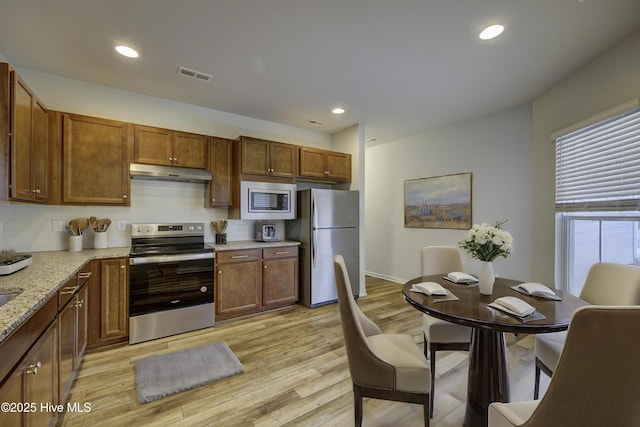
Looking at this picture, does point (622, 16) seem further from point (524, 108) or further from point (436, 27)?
point (524, 108)

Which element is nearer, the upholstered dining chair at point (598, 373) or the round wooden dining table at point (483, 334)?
the upholstered dining chair at point (598, 373)

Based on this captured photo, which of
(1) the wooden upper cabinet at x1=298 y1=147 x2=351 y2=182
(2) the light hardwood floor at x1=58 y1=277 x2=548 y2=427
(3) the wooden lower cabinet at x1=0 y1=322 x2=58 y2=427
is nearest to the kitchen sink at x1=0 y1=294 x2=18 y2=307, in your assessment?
(3) the wooden lower cabinet at x1=0 y1=322 x2=58 y2=427

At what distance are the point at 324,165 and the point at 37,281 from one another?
3.31 meters

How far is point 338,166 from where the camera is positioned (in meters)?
4.29

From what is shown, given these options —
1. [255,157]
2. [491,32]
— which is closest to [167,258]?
[255,157]

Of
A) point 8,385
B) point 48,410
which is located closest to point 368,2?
point 8,385

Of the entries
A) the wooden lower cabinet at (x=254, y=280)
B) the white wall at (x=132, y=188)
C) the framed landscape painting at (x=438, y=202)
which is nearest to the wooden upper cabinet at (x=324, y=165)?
the white wall at (x=132, y=188)

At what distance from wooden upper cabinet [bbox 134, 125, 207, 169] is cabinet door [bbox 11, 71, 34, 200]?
2.93 ft

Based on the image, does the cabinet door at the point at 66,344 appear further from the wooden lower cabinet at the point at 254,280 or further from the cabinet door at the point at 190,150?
the cabinet door at the point at 190,150

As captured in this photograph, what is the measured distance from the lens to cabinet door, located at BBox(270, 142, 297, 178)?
3.72 meters

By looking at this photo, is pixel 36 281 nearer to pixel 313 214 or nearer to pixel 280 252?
pixel 280 252

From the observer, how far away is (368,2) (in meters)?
1.79

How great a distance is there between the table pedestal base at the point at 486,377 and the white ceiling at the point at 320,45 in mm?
2159

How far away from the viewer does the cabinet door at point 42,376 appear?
1171 millimetres
